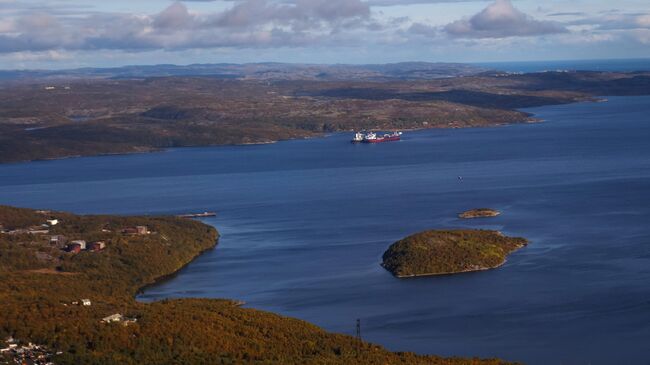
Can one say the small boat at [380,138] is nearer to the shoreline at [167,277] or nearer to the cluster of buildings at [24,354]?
the shoreline at [167,277]

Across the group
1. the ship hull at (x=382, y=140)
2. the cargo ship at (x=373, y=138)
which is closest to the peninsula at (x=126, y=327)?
the ship hull at (x=382, y=140)

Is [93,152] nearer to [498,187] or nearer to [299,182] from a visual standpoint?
[299,182]

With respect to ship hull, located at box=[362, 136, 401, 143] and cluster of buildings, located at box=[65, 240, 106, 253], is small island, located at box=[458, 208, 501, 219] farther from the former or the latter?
ship hull, located at box=[362, 136, 401, 143]

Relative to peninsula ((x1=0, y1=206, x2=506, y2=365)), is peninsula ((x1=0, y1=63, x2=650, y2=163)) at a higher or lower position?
lower

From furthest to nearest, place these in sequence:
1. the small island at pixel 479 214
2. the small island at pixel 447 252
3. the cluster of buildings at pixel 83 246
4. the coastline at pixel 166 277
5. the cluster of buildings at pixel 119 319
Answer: the small island at pixel 479 214 < the cluster of buildings at pixel 83 246 < the small island at pixel 447 252 < the coastline at pixel 166 277 < the cluster of buildings at pixel 119 319

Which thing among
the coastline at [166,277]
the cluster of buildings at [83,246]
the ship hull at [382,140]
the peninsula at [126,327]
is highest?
the peninsula at [126,327]

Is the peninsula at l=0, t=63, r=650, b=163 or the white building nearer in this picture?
the white building

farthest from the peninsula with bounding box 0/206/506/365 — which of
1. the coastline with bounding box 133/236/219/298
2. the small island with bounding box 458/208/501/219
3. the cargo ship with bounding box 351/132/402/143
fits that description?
the cargo ship with bounding box 351/132/402/143
